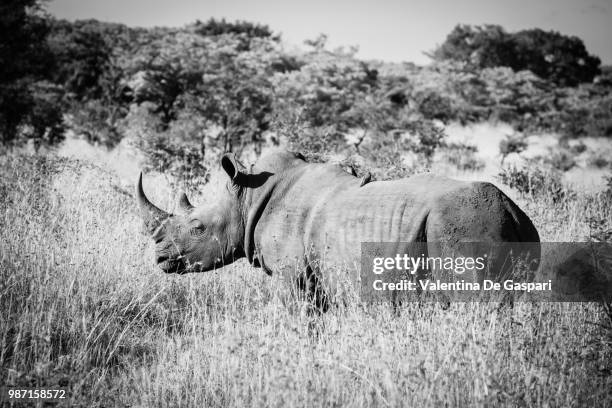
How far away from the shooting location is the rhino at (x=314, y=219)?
3752 millimetres

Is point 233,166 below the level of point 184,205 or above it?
above

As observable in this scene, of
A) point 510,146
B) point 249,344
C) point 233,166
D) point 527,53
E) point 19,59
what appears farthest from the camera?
point 527,53

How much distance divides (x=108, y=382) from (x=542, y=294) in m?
3.31

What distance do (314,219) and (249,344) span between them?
47.7 inches

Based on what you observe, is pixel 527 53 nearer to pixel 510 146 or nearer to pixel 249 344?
pixel 510 146

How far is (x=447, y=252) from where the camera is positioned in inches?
146

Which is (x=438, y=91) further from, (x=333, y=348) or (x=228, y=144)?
(x=333, y=348)

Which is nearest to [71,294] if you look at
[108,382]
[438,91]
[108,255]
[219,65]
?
[108,255]

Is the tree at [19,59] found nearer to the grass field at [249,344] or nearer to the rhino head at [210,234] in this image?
the grass field at [249,344]

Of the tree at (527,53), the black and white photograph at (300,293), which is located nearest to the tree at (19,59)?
the black and white photograph at (300,293)

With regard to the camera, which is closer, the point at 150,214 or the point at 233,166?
the point at 233,166

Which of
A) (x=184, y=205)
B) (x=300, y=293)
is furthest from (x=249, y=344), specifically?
(x=184, y=205)

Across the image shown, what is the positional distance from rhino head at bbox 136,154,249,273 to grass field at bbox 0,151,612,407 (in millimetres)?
346

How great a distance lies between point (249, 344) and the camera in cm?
350
